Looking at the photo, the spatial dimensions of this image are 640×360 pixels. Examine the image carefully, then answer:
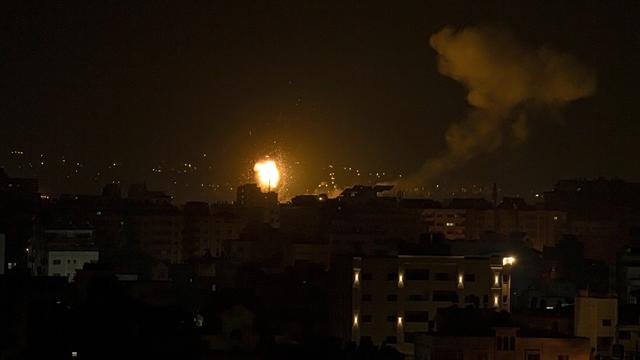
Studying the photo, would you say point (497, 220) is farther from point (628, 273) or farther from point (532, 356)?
point (532, 356)

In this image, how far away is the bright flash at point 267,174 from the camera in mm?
59438

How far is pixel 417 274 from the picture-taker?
2458cm

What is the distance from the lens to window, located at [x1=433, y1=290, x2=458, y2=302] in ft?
80.3

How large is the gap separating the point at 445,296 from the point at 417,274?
49 cm

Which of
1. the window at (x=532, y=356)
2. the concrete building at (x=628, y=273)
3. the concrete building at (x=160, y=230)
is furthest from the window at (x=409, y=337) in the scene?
the concrete building at (x=160, y=230)

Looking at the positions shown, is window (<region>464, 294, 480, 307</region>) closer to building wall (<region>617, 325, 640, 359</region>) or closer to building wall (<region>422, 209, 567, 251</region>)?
building wall (<region>617, 325, 640, 359</region>)

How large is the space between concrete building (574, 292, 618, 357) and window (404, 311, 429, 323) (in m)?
2.67

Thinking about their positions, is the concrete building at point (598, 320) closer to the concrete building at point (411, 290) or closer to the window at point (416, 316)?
→ the concrete building at point (411, 290)

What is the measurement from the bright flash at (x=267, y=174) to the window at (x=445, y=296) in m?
34.3

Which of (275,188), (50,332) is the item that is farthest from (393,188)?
(50,332)

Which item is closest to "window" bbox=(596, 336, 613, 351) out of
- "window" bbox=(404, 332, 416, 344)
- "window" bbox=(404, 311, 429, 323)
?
"window" bbox=(404, 332, 416, 344)

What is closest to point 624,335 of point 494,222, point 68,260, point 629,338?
point 629,338

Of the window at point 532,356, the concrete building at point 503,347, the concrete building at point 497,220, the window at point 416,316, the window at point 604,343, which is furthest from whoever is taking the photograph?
the concrete building at point 497,220

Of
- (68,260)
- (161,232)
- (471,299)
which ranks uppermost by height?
(161,232)
